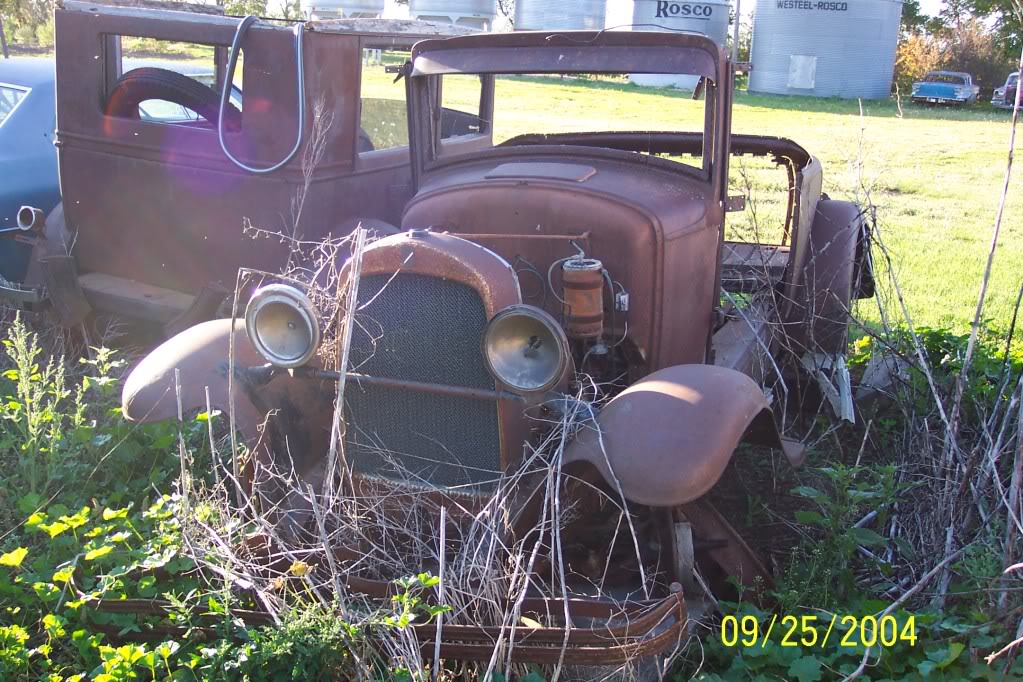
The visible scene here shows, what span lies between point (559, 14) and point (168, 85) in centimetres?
2463

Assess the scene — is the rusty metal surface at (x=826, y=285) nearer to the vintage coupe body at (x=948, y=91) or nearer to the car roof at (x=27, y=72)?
the car roof at (x=27, y=72)

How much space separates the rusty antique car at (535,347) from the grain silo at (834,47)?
2520 centimetres

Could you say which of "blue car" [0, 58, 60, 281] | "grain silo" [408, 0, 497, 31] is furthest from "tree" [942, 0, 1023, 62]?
"blue car" [0, 58, 60, 281]

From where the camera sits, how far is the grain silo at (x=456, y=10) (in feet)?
78.6

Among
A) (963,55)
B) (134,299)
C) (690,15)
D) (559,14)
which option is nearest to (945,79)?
(963,55)

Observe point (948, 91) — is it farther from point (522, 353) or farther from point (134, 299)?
point (522, 353)

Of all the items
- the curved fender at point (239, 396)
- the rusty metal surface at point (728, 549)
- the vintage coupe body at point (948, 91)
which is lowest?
the rusty metal surface at point (728, 549)

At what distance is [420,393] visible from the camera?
117 inches

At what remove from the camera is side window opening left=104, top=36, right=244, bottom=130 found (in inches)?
193

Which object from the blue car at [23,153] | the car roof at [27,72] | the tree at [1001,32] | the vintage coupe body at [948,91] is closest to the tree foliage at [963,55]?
the tree at [1001,32]

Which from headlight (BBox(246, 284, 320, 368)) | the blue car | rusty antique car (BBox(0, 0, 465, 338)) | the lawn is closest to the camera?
headlight (BBox(246, 284, 320, 368))

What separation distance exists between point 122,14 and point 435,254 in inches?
122
